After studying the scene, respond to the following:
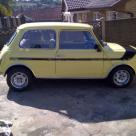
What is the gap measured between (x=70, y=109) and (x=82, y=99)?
31.7 inches

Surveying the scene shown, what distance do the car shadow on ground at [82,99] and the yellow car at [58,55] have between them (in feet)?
1.32

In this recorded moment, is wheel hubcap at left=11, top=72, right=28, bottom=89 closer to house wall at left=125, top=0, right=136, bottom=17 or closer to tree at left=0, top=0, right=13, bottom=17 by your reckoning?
house wall at left=125, top=0, right=136, bottom=17

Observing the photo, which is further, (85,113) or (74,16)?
(74,16)

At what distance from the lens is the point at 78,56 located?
9.41 metres

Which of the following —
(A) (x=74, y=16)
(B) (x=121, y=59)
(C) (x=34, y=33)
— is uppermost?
(C) (x=34, y=33)

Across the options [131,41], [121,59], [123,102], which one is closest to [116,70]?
[121,59]

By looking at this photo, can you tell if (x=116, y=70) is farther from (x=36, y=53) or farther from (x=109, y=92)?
(x=36, y=53)

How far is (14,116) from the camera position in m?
7.85

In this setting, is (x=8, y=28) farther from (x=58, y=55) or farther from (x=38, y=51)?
(x=58, y=55)

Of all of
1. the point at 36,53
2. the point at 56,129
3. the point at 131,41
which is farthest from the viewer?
the point at 131,41

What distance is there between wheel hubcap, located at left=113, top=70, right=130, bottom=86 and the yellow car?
0.21 meters

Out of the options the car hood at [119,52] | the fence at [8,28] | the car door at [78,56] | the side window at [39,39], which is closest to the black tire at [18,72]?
the side window at [39,39]

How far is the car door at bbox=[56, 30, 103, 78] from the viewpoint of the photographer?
30.9 ft

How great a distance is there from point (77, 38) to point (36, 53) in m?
1.10
